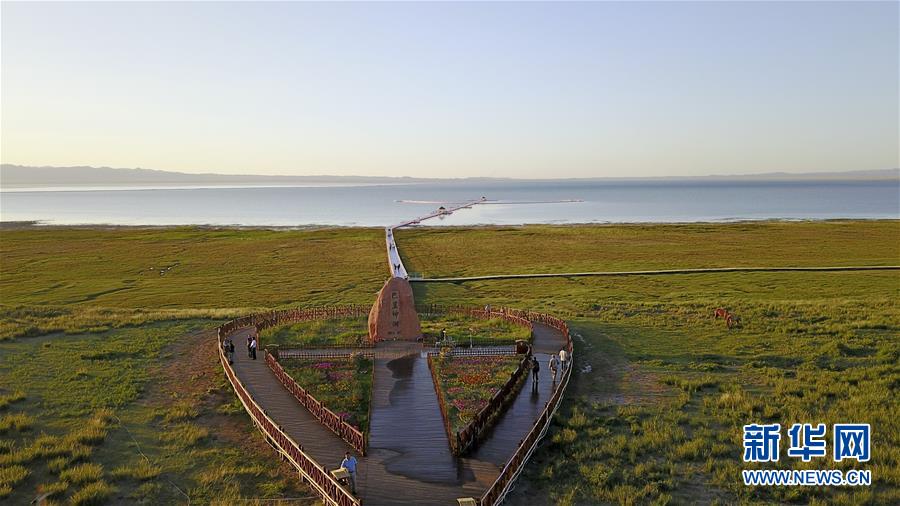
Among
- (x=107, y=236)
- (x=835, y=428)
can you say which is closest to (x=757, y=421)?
(x=835, y=428)

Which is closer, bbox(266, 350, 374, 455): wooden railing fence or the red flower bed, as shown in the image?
bbox(266, 350, 374, 455): wooden railing fence

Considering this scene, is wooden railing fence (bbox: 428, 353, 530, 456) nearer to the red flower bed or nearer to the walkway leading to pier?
the red flower bed

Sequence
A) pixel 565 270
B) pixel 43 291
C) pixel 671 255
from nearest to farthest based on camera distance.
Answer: pixel 43 291 → pixel 565 270 → pixel 671 255

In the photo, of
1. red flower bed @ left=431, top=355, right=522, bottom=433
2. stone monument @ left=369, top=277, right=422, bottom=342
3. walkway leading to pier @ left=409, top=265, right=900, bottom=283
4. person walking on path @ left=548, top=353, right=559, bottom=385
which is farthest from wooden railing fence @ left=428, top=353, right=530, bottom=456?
walkway leading to pier @ left=409, top=265, right=900, bottom=283

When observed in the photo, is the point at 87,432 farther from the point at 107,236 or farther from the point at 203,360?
the point at 107,236

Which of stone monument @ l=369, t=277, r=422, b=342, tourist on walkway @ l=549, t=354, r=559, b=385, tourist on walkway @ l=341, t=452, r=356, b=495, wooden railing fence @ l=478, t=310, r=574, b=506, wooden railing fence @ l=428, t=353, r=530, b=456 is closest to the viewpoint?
wooden railing fence @ l=478, t=310, r=574, b=506

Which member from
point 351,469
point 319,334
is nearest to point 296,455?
point 351,469
